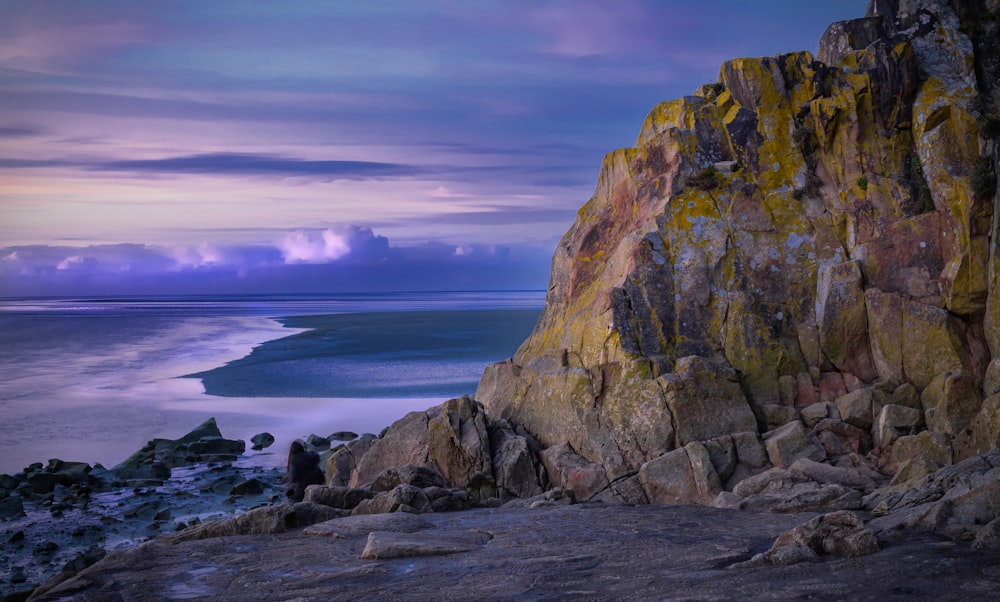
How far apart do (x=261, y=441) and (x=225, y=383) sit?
14.7 metres

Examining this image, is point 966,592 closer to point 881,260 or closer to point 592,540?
point 592,540

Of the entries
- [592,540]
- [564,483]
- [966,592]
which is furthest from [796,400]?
[966,592]

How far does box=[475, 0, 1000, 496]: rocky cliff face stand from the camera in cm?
1778

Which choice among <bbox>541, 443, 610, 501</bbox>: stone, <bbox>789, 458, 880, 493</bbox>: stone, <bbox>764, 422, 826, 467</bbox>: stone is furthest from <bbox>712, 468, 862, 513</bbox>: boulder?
<bbox>541, 443, 610, 501</bbox>: stone

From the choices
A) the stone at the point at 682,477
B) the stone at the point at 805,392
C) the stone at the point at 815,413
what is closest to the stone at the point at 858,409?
the stone at the point at 815,413

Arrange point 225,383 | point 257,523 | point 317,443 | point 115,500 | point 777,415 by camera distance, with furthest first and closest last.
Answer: point 225,383
point 317,443
point 115,500
point 777,415
point 257,523

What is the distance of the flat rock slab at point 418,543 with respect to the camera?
12047 mm

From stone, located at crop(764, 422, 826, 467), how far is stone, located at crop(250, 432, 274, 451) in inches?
702

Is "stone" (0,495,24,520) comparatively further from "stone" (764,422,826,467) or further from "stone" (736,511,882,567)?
"stone" (736,511,882,567)

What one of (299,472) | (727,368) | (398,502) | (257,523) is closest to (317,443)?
(299,472)

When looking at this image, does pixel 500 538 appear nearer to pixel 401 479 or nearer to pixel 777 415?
pixel 401 479

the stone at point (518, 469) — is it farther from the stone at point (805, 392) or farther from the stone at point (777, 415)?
the stone at point (805, 392)

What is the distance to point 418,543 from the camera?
12.4 metres

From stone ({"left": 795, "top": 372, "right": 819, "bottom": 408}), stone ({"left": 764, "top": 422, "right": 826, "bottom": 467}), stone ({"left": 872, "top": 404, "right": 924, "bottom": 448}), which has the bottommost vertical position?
stone ({"left": 764, "top": 422, "right": 826, "bottom": 467})
